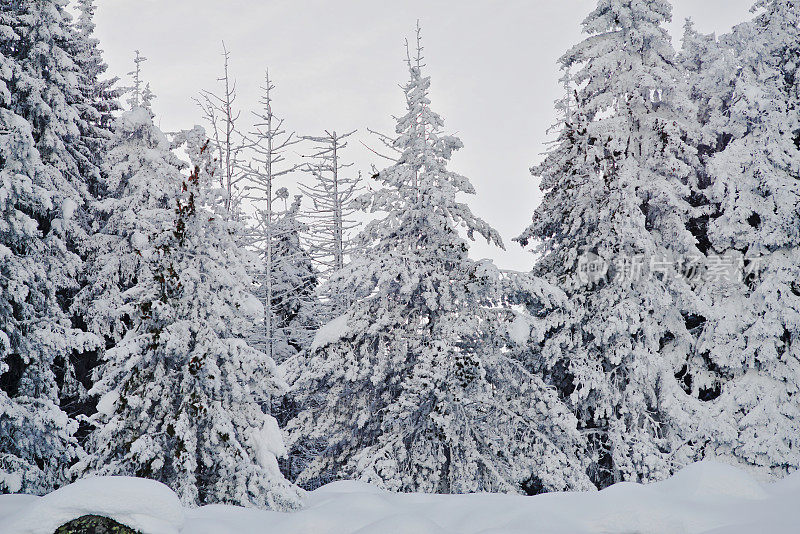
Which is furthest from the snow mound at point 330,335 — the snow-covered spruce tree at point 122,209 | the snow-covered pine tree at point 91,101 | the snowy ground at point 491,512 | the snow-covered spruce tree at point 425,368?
the snow-covered pine tree at point 91,101

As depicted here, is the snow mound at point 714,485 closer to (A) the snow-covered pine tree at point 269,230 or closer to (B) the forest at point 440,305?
(B) the forest at point 440,305

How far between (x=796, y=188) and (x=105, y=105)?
21316 millimetres

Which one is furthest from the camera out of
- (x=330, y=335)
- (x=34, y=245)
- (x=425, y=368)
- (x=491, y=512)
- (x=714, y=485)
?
(x=34, y=245)

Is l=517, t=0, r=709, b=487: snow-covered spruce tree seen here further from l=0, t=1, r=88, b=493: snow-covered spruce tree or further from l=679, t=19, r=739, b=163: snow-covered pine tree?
l=0, t=1, r=88, b=493: snow-covered spruce tree

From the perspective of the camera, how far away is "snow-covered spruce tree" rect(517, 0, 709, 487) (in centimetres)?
1345

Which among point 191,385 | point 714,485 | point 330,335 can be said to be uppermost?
point 330,335

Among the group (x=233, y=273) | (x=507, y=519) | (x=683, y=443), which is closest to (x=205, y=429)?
(x=233, y=273)

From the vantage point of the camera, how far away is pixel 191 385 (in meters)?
9.56

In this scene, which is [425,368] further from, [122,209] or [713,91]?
[713,91]

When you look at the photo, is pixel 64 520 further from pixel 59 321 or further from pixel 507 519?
pixel 59 321

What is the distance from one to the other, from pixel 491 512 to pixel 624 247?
880 cm

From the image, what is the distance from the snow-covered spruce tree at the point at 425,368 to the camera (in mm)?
12086

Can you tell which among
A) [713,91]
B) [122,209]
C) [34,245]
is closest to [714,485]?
[34,245]

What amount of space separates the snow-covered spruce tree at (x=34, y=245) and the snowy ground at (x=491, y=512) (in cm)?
529
